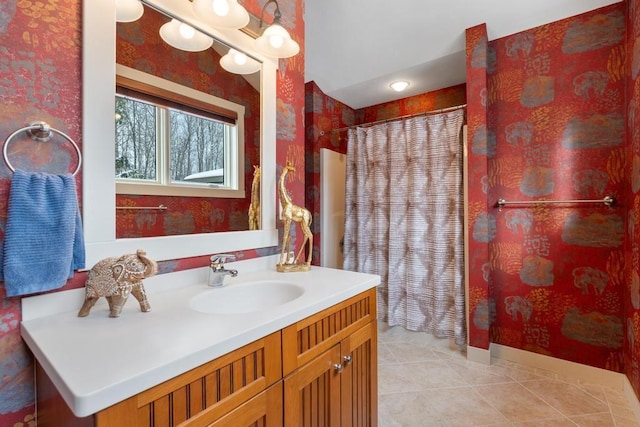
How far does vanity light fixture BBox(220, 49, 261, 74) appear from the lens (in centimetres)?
136

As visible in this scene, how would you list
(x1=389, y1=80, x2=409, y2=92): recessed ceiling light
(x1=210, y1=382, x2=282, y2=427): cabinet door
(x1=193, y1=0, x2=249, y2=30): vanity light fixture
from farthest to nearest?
(x1=389, y1=80, x2=409, y2=92): recessed ceiling light, (x1=193, y1=0, x2=249, y2=30): vanity light fixture, (x1=210, y1=382, x2=282, y2=427): cabinet door

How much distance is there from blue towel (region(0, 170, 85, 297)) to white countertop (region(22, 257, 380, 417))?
80 mm

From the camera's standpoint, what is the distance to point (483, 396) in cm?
178

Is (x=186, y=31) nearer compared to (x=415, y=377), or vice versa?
(x=186, y=31)

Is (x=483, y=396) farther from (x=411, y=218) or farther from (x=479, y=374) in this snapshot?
(x=411, y=218)

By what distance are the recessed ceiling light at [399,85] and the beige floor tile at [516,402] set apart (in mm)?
2475

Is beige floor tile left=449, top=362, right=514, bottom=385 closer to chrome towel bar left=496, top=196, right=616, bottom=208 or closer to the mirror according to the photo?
chrome towel bar left=496, top=196, right=616, bottom=208

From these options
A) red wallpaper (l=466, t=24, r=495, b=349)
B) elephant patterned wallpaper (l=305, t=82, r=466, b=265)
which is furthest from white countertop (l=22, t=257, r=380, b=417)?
elephant patterned wallpaper (l=305, t=82, r=466, b=265)

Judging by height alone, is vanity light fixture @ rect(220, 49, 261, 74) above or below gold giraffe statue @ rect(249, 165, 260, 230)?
above

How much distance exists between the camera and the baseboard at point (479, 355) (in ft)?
6.97

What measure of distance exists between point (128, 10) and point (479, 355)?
273 cm

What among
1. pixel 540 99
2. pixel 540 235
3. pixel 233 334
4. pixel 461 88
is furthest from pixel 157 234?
pixel 461 88

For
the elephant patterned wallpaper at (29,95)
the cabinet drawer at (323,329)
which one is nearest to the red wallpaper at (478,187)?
the cabinet drawer at (323,329)

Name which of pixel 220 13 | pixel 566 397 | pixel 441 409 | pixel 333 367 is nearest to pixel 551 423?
pixel 566 397
